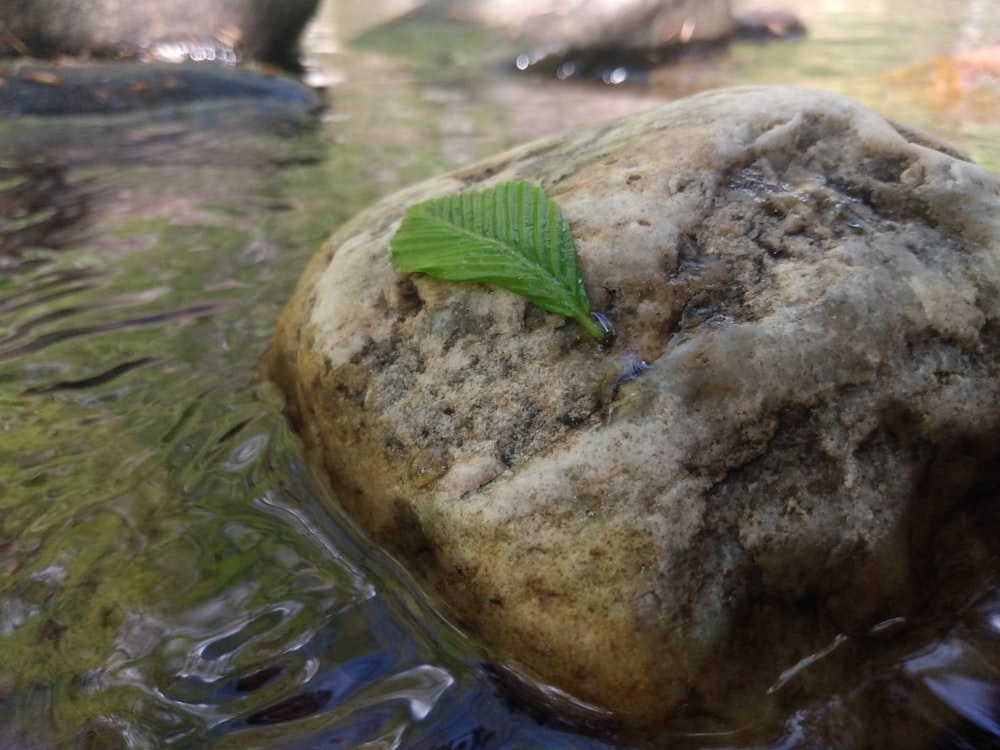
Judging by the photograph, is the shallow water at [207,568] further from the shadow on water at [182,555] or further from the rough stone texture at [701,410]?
the rough stone texture at [701,410]

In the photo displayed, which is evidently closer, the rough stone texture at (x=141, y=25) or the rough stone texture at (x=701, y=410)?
the rough stone texture at (x=701, y=410)

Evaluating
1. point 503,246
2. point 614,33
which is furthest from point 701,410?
point 614,33

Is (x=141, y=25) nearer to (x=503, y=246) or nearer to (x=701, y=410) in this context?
(x=503, y=246)

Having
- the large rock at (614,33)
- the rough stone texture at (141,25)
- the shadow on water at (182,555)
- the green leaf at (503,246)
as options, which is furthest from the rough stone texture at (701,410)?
the large rock at (614,33)

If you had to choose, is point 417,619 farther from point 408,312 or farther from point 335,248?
point 335,248

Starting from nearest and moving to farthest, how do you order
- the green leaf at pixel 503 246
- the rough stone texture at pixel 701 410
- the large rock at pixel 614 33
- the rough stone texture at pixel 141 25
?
the rough stone texture at pixel 701 410 < the green leaf at pixel 503 246 < the rough stone texture at pixel 141 25 < the large rock at pixel 614 33

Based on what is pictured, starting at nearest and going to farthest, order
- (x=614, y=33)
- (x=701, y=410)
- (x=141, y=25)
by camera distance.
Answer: (x=701, y=410), (x=141, y=25), (x=614, y=33)
